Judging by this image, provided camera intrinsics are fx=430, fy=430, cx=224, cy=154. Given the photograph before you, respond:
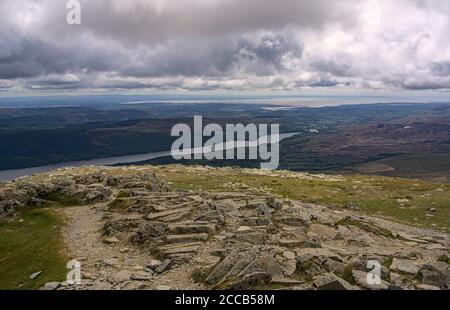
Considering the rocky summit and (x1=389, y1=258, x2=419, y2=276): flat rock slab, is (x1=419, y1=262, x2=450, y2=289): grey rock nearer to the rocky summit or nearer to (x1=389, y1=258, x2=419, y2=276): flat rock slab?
the rocky summit

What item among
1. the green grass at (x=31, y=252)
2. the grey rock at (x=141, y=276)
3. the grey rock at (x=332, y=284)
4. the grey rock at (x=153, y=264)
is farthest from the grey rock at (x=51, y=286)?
the grey rock at (x=332, y=284)

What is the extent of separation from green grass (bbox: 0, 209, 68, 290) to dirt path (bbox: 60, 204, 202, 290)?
1143 mm

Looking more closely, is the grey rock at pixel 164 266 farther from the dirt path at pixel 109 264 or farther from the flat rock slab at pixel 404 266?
the flat rock slab at pixel 404 266

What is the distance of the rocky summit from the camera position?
24.2 meters

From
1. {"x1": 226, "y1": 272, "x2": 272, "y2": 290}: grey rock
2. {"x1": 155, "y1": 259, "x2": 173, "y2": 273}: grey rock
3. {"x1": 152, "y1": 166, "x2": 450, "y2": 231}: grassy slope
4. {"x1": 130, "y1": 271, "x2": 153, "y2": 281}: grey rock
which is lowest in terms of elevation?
{"x1": 152, "y1": 166, "x2": 450, "y2": 231}: grassy slope

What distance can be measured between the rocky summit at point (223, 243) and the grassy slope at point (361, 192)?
470cm

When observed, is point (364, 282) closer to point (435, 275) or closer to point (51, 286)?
point (435, 275)

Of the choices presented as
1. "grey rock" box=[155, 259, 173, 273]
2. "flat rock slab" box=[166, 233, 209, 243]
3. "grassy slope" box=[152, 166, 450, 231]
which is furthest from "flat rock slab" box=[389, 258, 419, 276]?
"grassy slope" box=[152, 166, 450, 231]

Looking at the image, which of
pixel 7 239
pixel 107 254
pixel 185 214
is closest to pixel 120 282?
pixel 107 254

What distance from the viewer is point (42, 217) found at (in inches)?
1695

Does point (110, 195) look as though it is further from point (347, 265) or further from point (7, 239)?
point (347, 265)

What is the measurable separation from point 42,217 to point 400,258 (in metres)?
33.2

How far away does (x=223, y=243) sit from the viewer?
3027cm

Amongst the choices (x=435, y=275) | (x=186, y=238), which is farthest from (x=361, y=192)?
(x=435, y=275)
